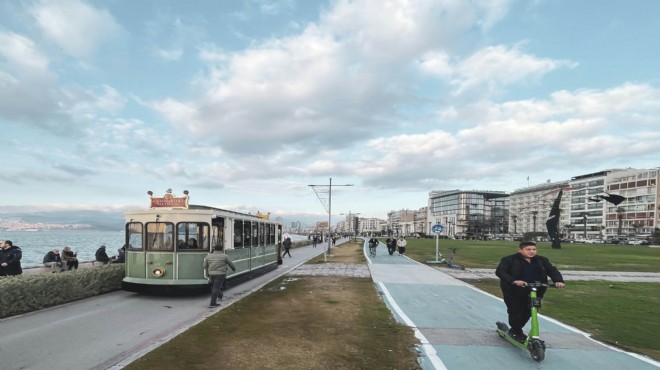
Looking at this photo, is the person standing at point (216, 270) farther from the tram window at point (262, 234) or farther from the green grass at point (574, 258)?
the green grass at point (574, 258)

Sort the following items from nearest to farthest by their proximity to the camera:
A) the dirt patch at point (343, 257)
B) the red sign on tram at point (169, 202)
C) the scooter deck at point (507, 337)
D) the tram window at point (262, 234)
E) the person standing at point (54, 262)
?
the scooter deck at point (507, 337) → the red sign on tram at point (169, 202) → the person standing at point (54, 262) → the tram window at point (262, 234) → the dirt patch at point (343, 257)

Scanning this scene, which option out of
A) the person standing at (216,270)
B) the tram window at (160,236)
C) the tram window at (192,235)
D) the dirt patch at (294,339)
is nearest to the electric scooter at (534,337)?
the dirt patch at (294,339)

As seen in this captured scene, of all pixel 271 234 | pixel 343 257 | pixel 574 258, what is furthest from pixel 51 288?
pixel 574 258

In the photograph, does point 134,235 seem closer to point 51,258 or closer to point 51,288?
point 51,288

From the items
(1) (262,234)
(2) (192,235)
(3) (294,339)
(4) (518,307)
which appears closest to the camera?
(4) (518,307)

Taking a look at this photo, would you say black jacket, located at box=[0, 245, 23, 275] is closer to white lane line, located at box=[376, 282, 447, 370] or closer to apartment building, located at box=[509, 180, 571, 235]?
white lane line, located at box=[376, 282, 447, 370]

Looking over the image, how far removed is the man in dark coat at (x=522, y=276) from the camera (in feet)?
21.9

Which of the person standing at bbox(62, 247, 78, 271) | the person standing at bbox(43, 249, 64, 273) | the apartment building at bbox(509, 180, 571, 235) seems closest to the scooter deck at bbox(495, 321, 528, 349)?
the person standing at bbox(43, 249, 64, 273)

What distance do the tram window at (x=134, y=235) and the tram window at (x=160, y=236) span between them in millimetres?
301

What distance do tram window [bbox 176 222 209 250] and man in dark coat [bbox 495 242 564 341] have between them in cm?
864

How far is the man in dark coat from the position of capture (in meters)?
6.68

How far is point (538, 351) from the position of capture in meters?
6.14

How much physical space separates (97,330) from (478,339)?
23.8 feet

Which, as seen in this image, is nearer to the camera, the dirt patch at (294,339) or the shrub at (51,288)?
the dirt patch at (294,339)
